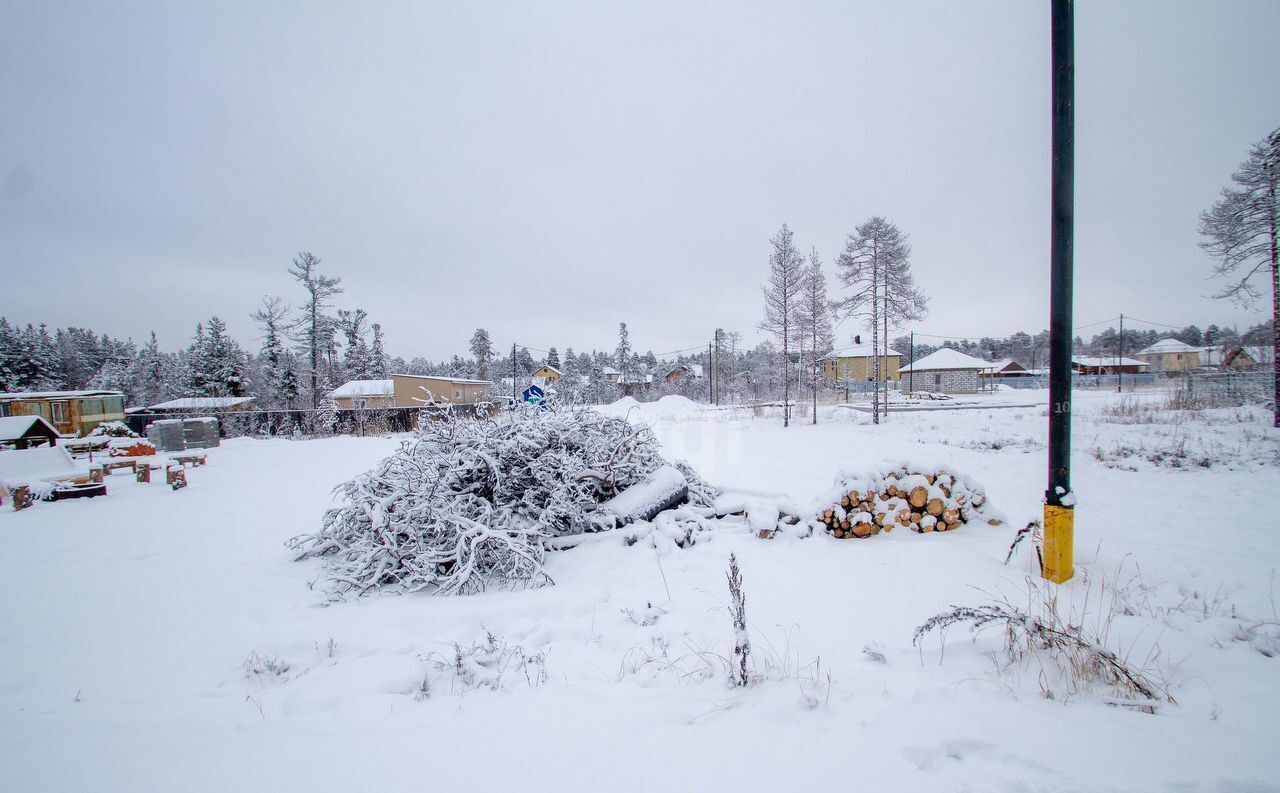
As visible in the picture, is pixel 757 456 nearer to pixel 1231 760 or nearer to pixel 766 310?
pixel 1231 760

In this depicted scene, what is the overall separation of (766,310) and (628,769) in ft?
69.8

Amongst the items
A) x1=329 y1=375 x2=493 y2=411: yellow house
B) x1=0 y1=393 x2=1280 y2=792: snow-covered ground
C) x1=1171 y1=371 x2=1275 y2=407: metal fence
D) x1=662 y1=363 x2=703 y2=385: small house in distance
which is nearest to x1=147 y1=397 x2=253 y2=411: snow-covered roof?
x1=329 y1=375 x2=493 y2=411: yellow house

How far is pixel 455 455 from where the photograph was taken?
5539mm

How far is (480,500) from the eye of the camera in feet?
17.3

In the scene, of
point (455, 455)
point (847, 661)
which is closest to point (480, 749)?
point (847, 661)

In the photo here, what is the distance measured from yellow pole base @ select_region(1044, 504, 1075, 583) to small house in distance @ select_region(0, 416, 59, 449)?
1996 centimetres

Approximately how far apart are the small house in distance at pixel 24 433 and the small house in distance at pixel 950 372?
52.8m

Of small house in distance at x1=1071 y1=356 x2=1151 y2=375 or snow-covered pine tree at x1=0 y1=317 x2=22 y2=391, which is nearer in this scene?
snow-covered pine tree at x1=0 y1=317 x2=22 y2=391

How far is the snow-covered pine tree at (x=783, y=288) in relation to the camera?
20.0 meters

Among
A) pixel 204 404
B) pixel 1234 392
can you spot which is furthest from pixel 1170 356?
pixel 204 404

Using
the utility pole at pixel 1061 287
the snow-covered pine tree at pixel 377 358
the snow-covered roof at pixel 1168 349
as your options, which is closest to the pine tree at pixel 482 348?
the snow-covered pine tree at pixel 377 358

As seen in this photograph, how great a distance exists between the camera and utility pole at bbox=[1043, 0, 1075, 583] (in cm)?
364

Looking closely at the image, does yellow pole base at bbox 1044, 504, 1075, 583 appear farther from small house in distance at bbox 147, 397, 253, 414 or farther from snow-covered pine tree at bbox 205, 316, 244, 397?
snow-covered pine tree at bbox 205, 316, 244, 397

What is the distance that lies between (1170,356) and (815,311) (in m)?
64.6
